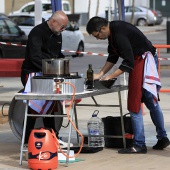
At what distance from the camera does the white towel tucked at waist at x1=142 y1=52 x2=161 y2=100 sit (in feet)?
31.9

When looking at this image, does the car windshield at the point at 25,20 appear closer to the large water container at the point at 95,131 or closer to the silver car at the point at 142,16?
the large water container at the point at 95,131

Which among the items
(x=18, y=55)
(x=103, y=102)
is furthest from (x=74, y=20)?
(x=103, y=102)

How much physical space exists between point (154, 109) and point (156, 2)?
60.6 m

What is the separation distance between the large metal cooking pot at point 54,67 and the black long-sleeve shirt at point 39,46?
1.59ft

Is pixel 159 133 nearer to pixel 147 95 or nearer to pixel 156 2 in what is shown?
pixel 147 95

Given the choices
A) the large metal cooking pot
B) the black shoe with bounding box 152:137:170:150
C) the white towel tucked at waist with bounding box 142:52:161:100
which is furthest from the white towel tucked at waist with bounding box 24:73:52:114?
the black shoe with bounding box 152:137:170:150

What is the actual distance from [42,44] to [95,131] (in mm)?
1316

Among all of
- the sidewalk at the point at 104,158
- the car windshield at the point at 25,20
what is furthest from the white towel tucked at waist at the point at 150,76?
the car windshield at the point at 25,20

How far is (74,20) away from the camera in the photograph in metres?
35.5

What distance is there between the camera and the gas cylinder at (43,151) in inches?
347

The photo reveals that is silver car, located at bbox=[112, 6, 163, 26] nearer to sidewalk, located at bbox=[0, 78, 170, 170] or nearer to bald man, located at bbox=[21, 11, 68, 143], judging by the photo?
sidewalk, located at bbox=[0, 78, 170, 170]

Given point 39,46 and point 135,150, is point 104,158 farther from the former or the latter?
point 39,46

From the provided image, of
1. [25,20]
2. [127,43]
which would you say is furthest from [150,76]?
[25,20]

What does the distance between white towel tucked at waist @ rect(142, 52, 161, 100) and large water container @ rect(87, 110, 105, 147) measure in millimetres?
879
